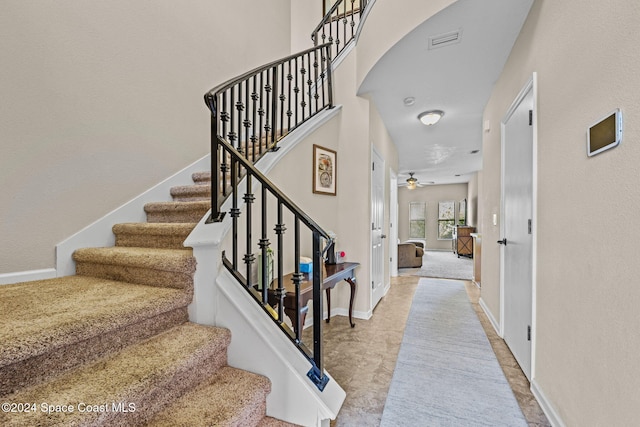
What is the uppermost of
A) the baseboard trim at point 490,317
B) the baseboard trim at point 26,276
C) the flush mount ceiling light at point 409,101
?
the flush mount ceiling light at point 409,101

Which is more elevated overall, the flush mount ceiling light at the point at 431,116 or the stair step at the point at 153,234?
the flush mount ceiling light at the point at 431,116

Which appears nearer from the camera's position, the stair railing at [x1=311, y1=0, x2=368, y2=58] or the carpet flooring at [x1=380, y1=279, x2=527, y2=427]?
the carpet flooring at [x1=380, y1=279, x2=527, y2=427]

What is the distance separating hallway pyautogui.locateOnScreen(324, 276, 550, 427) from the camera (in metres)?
1.62

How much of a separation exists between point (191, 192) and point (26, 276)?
3.82 ft

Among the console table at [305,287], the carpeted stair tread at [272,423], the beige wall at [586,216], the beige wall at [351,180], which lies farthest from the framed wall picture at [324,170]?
the carpeted stair tread at [272,423]

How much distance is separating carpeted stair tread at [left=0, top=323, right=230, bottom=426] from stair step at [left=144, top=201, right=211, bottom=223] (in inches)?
36.0

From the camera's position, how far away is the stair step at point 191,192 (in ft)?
7.84

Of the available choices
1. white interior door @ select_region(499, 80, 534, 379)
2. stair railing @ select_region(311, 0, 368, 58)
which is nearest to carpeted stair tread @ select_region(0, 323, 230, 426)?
white interior door @ select_region(499, 80, 534, 379)

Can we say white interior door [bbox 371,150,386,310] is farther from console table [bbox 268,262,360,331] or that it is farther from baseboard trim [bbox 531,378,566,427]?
baseboard trim [bbox 531,378,566,427]

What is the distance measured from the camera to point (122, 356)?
46.3 inches

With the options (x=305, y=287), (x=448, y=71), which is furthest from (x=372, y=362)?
(x=448, y=71)

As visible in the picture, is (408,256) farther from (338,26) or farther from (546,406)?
(546,406)

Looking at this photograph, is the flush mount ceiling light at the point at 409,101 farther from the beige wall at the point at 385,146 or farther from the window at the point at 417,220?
the window at the point at 417,220

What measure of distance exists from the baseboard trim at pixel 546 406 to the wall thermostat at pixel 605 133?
1352 mm
